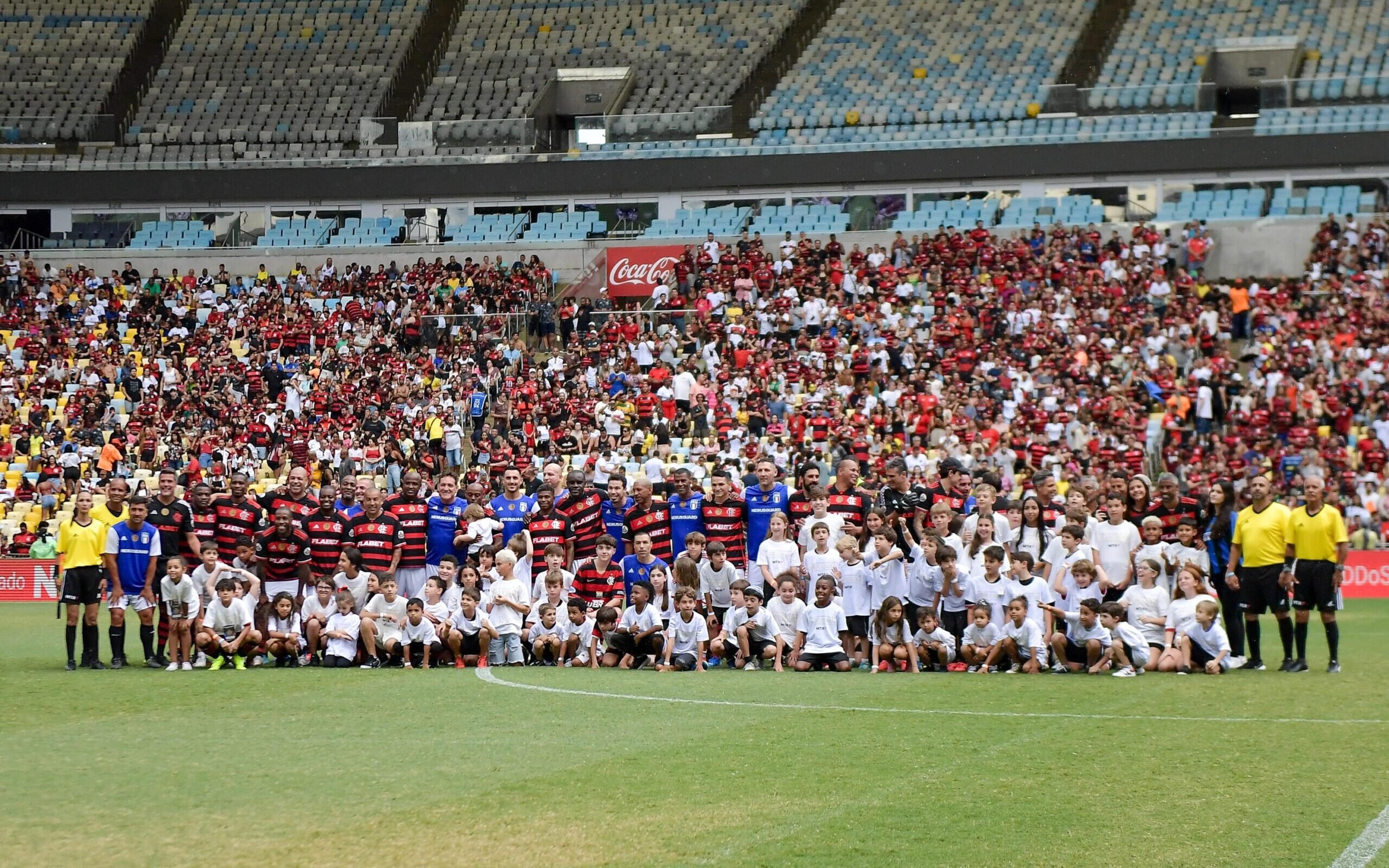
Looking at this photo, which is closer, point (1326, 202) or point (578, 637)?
point (578, 637)

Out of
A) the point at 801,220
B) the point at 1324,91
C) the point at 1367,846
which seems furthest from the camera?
the point at 801,220

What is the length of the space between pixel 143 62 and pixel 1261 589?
43.3 m

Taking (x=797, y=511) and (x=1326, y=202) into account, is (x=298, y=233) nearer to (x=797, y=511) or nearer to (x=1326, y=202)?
(x=1326, y=202)

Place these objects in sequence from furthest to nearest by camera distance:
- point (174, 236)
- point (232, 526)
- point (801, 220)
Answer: point (174, 236), point (801, 220), point (232, 526)

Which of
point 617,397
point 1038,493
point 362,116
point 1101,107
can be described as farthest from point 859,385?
point 362,116

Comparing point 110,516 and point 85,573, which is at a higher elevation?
point 110,516

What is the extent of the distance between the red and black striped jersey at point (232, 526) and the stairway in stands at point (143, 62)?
108 feet

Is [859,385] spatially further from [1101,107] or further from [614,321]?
[1101,107]

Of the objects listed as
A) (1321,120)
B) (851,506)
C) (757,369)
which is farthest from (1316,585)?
(1321,120)

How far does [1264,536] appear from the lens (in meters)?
15.6

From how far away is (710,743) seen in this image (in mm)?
11188

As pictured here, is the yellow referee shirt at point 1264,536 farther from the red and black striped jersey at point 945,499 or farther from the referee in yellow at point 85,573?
the referee in yellow at point 85,573

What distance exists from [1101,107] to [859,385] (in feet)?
41.3

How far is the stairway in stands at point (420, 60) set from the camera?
47.5 m
